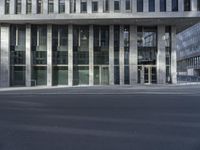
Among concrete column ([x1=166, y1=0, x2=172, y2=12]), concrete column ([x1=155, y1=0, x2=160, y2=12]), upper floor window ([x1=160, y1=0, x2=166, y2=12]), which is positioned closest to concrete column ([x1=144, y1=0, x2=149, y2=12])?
concrete column ([x1=155, y1=0, x2=160, y2=12])

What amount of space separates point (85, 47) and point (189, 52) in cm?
6961

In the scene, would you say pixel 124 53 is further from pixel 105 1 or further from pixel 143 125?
pixel 143 125

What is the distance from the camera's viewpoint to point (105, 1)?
41.4m

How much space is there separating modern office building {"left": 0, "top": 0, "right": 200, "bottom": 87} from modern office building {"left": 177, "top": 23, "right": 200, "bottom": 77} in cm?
5549

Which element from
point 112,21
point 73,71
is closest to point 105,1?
point 112,21

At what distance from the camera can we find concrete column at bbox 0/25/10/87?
41.5 meters

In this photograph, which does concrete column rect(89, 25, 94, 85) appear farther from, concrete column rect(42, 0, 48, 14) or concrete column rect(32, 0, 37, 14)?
concrete column rect(32, 0, 37, 14)

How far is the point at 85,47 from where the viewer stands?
4234 cm

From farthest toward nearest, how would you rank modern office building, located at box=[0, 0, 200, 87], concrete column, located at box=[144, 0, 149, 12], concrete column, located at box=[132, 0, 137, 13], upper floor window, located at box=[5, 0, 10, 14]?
modern office building, located at box=[0, 0, 200, 87]
upper floor window, located at box=[5, 0, 10, 14]
concrete column, located at box=[144, 0, 149, 12]
concrete column, located at box=[132, 0, 137, 13]

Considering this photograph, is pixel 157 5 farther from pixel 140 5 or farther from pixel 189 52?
pixel 189 52

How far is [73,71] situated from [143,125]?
33.2 m

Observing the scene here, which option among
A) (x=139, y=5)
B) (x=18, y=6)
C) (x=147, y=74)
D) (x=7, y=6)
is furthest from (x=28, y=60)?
(x=139, y=5)

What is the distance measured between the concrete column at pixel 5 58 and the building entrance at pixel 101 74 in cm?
1148

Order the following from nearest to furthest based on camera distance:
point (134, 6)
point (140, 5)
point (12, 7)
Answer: point (134, 6) < point (12, 7) < point (140, 5)
